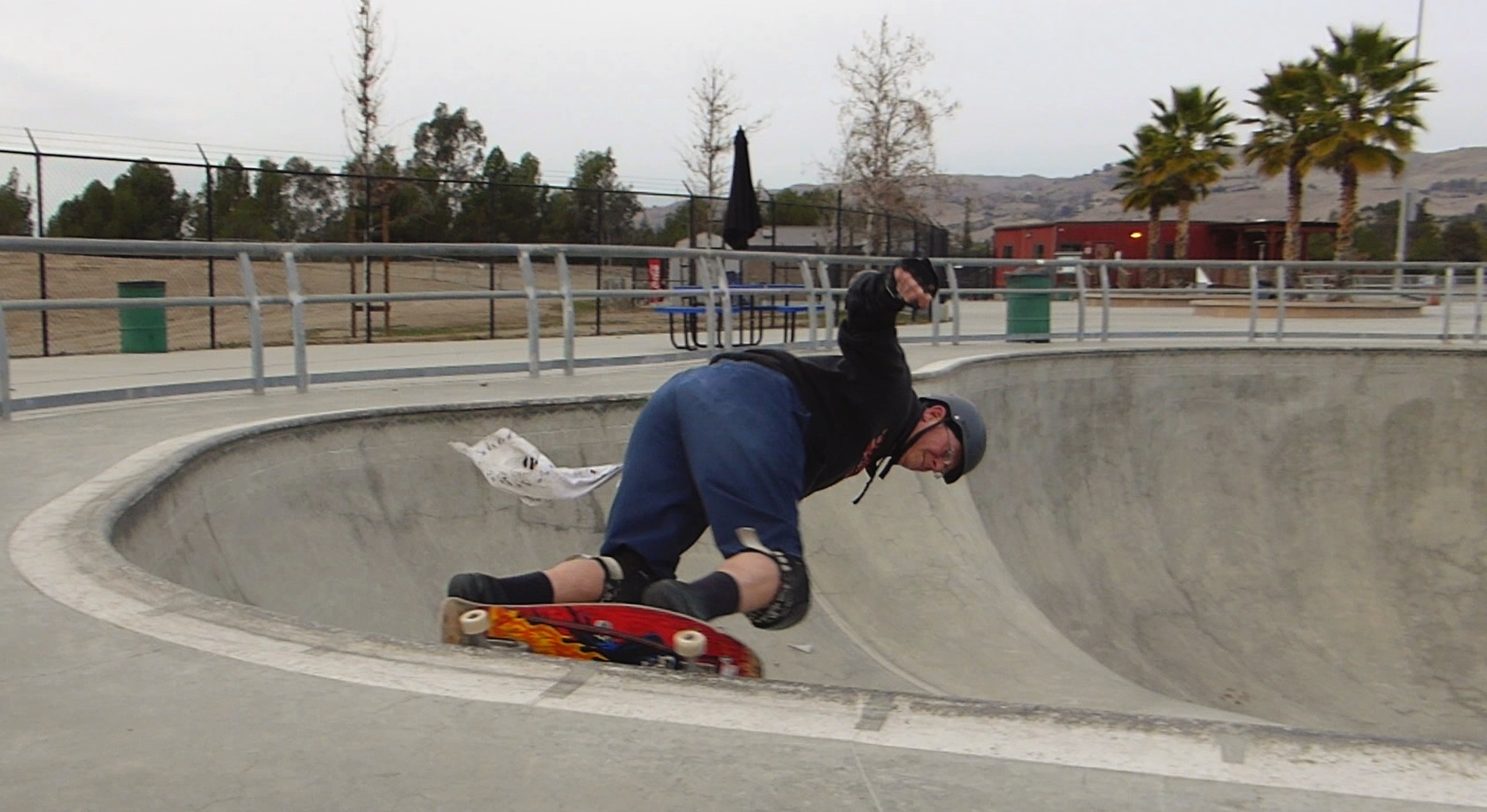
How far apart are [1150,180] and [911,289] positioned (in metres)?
43.7

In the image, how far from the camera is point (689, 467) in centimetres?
350

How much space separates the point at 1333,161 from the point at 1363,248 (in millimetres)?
67184

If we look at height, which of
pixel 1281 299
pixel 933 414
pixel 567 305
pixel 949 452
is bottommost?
pixel 949 452

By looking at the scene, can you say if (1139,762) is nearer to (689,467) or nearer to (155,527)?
(689,467)

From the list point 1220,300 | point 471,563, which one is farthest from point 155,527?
point 1220,300

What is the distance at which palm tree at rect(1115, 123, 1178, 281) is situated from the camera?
43.8m

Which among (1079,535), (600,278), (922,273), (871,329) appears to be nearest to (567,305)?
(1079,535)

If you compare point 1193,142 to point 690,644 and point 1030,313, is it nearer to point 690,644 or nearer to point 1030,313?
point 1030,313

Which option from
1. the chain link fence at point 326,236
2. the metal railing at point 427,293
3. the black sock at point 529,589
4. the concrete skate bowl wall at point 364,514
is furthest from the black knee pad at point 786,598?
the chain link fence at point 326,236

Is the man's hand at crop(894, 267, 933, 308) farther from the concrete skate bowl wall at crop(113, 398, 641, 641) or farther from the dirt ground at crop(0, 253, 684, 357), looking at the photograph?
the dirt ground at crop(0, 253, 684, 357)

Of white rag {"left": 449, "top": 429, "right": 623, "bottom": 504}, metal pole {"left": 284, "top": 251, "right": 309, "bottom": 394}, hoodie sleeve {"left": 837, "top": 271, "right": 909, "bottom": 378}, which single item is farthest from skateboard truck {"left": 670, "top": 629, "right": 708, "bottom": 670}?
metal pole {"left": 284, "top": 251, "right": 309, "bottom": 394}

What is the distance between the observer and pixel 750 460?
330 centimetres

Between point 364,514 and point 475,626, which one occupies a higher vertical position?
point 475,626

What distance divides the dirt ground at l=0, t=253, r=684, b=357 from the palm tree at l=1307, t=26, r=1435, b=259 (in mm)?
20102
